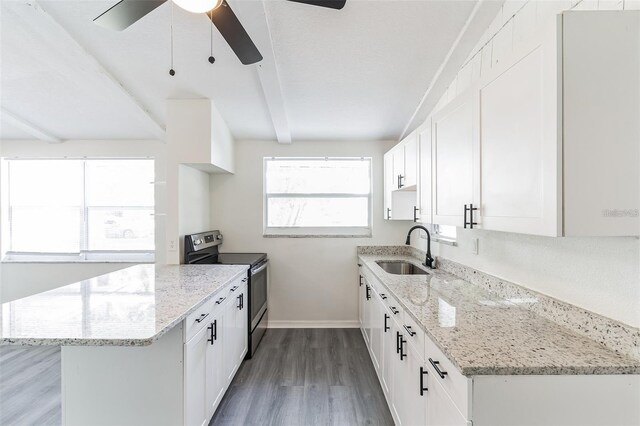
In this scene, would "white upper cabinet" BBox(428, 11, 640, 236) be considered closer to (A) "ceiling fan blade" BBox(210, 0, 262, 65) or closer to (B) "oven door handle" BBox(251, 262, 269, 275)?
Answer: (A) "ceiling fan blade" BBox(210, 0, 262, 65)

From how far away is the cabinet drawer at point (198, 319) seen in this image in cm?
154

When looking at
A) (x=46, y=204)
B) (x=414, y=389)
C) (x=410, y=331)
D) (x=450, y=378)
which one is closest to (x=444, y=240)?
(x=410, y=331)

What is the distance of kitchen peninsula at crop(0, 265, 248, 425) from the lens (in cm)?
123

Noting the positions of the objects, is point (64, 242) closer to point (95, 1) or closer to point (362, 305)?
point (95, 1)

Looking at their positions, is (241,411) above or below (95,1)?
below

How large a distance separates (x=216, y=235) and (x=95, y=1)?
2.29m

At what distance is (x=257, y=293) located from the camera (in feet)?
10.1

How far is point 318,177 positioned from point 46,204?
3.52 m

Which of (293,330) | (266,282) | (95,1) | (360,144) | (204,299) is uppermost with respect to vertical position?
(95,1)

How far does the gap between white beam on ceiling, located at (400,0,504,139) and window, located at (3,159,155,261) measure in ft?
11.1

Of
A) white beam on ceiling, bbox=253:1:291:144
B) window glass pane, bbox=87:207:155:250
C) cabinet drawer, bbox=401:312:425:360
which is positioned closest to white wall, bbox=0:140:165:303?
window glass pane, bbox=87:207:155:250

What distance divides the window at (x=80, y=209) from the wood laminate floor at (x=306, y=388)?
2218 mm

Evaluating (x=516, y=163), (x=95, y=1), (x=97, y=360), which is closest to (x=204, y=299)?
(x=97, y=360)

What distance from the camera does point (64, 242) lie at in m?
3.71
